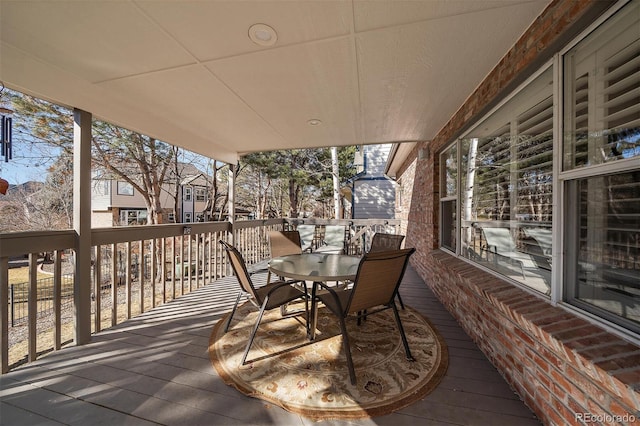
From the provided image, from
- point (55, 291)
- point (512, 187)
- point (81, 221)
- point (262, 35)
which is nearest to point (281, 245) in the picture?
point (81, 221)

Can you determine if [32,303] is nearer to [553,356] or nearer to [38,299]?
[553,356]

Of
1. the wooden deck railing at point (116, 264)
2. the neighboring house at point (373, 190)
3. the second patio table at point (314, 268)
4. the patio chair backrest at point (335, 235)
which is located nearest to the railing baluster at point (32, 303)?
the wooden deck railing at point (116, 264)

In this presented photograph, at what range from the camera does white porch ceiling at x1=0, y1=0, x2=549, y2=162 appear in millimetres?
1544

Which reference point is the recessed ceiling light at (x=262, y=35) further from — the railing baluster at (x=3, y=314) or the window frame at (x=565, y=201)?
the railing baluster at (x=3, y=314)

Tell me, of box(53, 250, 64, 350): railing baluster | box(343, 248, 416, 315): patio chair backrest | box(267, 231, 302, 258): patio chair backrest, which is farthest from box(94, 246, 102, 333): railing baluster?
box(343, 248, 416, 315): patio chair backrest

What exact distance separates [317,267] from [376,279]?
0.77m

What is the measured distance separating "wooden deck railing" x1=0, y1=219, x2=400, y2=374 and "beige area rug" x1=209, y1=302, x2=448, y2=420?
1331 millimetres

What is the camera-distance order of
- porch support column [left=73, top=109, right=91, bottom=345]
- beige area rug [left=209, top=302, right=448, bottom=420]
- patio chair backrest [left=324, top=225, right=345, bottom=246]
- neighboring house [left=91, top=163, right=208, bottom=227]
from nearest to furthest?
beige area rug [left=209, top=302, right=448, bottom=420]
porch support column [left=73, top=109, right=91, bottom=345]
patio chair backrest [left=324, top=225, right=345, bottom=246]
neighboring house [left=91, top=163, right=208, bottom=227]

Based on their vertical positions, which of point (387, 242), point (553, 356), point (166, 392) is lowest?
point (166, 392)

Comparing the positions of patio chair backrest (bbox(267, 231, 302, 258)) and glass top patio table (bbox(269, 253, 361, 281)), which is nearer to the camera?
glass top patio table (bbox(269, 253, 361, 281))

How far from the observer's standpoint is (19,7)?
1517 millimetres

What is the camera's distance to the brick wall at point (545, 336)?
1.10m

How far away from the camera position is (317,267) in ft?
8.70

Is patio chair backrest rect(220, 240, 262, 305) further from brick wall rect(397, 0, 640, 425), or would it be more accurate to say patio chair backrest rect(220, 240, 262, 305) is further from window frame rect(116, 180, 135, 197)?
window frame rect(116, 180, 135, 197)
